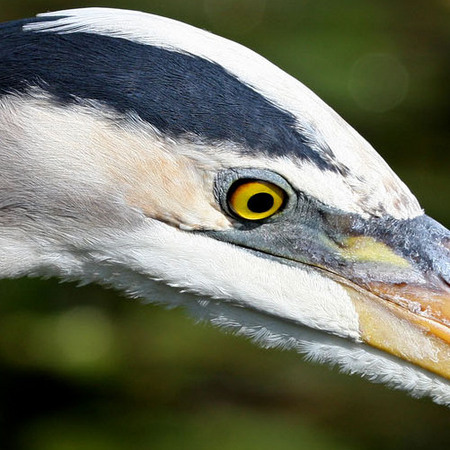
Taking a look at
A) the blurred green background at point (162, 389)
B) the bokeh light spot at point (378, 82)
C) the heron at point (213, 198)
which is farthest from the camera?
the bokeh light spot at point (378, 82)

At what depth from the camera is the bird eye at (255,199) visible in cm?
162

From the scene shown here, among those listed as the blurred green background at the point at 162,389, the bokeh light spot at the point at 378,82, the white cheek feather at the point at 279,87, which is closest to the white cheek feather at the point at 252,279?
the white cheek feather at the point at 279,87

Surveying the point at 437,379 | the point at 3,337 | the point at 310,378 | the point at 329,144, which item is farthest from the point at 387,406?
the point at 329,144

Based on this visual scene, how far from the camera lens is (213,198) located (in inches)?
64.6

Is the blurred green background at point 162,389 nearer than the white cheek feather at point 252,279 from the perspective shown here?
No

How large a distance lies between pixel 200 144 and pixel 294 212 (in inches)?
8.2

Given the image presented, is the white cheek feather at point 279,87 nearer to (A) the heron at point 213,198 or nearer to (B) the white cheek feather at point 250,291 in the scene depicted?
(A) the heron at point 213,198

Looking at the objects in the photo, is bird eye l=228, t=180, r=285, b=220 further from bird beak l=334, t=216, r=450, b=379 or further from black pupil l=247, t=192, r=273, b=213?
bird beak l=334, t=216, r=450, b=379

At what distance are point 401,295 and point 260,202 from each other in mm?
298

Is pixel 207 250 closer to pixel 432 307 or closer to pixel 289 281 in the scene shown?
pixel 289 281

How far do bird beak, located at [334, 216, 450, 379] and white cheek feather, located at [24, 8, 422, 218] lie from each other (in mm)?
58

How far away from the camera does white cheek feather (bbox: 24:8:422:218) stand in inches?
64.3

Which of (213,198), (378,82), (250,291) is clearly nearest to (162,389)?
(250,291)

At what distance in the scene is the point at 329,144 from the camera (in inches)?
64.0
